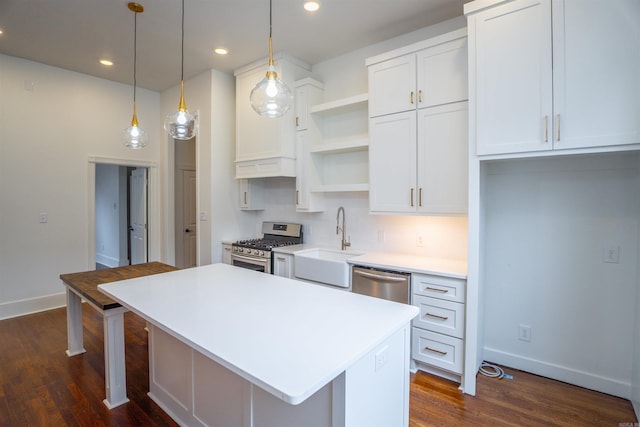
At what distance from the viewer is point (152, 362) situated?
223cm

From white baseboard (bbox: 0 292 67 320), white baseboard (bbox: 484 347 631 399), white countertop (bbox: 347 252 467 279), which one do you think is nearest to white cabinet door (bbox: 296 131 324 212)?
white countertop (bbox: 347 252 467 279)

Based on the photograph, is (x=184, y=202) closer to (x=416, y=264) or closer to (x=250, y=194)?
(x=250, y=194)

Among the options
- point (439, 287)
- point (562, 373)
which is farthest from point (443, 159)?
point (562, 373)

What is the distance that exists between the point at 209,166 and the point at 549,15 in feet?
11.9

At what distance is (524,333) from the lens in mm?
2646

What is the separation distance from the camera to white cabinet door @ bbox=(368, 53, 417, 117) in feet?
9.05

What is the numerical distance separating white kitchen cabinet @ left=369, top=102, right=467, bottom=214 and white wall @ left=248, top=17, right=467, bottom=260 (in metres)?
0.39

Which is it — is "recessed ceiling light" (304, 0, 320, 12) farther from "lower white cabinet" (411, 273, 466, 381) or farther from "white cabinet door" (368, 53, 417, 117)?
"lower white cabinet" (411, 273, 466, 381)

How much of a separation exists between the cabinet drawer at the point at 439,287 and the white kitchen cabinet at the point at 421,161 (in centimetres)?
54

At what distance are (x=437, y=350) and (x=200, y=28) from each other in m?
3.58

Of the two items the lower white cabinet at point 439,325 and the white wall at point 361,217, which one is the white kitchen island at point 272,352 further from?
the white wall at point 361,217

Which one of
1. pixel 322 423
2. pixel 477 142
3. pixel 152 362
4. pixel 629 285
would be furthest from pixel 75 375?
pixel 629 285

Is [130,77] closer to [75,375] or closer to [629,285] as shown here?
[75,375]

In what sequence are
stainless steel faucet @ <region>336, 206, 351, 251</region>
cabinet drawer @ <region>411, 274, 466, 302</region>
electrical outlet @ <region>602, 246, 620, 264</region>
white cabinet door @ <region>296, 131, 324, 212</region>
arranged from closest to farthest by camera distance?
1. electrical outlet @ <region>602, 246, 620, 264</region>
2. cabinet drawer @ <region>411, 274, 466, 302</region>
3. stainless steel faucet @ <region>336, 206, 351, 251</region>
4. white cabinet door @ <region>296, 131, 324, 212</region>
